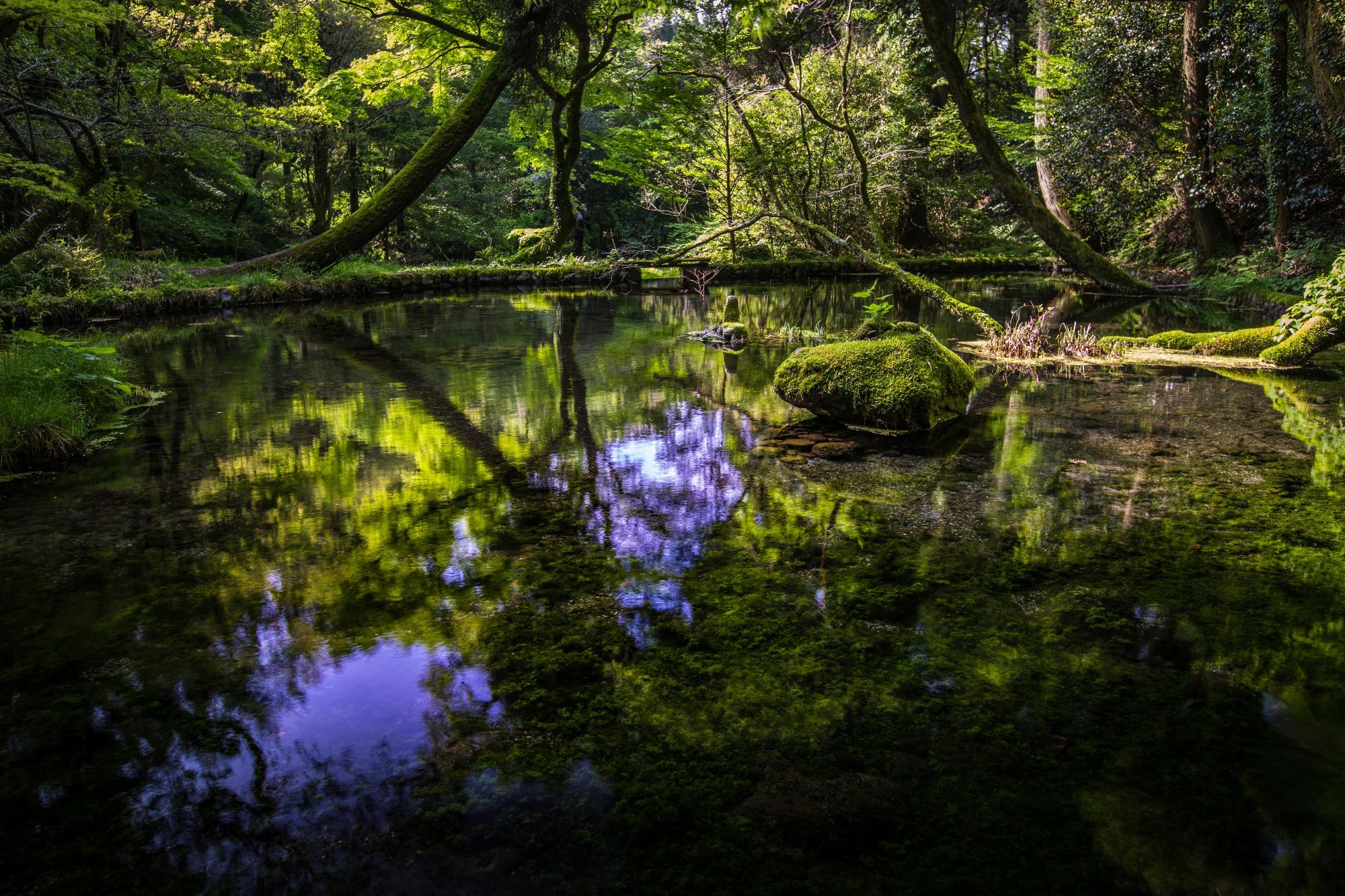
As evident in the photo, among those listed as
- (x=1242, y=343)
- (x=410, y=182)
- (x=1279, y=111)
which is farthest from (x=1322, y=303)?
(x=410, y=182)

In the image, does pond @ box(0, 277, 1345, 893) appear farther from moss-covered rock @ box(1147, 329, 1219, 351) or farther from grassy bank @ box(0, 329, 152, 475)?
moss-covered rock @ box(1147, 329, 1219, 351)

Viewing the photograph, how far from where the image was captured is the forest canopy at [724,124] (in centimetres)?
1186

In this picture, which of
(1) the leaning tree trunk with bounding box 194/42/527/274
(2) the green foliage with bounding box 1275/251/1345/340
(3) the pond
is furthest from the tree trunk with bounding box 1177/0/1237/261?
(1) the leaning tree trunk with bounding box 194/42/527/274

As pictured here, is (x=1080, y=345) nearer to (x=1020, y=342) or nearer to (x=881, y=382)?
(x=1020, y=342)

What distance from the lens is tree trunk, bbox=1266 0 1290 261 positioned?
1251cm

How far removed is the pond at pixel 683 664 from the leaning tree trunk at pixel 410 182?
11.5m

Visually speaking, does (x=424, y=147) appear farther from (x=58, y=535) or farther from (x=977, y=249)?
(x=977, y=249)

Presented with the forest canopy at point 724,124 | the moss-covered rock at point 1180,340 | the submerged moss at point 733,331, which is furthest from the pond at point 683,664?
the forest canopy at point 724,124

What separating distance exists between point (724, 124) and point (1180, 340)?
1067 cm

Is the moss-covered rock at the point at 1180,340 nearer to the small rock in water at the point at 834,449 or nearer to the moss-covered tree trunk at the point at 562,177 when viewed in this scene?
the small rock in water at the point at 834,449

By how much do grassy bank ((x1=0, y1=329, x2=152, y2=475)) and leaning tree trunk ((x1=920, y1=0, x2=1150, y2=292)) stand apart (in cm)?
1128

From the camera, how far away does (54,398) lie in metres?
5.34

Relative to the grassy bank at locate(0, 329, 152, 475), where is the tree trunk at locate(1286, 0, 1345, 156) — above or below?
above

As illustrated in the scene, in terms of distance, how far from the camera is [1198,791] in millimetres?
1968
